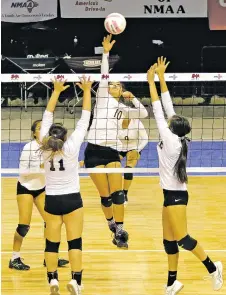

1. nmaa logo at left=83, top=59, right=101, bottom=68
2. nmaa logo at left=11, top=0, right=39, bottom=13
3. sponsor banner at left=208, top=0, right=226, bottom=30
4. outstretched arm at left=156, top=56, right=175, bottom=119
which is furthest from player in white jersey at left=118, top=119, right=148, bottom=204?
nmaa logo at left=11, top=0, right=39, bottom=13

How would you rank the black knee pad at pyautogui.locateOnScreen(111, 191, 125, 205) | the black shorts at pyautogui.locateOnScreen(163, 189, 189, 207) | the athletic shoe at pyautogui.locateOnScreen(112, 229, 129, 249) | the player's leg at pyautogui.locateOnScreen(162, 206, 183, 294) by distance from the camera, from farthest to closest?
the athletic shoe at pyautogui.locateOnScreen(112, 229, 129, 249), the black knee pad at pyautogui.locateOnScreen(111, 191, 125, 205), the player's leg at pyautogui.locateOnScreen(162, 206, 183, 294), the black shorts at pyautogui.locateOnScreen(163, 189, 189, 207)

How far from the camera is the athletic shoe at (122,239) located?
1044 centimetres

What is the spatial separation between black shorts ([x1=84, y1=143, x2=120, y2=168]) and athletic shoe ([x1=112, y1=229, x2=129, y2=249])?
0.93 metres

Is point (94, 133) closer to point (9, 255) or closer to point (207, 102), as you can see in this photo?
point (9, 255)

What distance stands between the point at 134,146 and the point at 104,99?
7.38ft

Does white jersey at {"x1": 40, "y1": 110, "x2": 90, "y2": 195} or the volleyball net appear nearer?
white jersey at {"x1": 40, "y1": 110, "x2": 90, "y2": 195}

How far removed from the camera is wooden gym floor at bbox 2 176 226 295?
923 cm

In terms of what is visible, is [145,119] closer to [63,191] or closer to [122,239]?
[122,239]

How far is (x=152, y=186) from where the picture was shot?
14008 mm

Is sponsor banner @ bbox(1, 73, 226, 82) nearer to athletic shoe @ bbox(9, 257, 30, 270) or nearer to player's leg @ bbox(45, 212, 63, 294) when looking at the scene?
A: player's leg @ bbox(45, 212, 63, 294)

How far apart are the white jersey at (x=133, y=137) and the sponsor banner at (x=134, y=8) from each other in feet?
31.5

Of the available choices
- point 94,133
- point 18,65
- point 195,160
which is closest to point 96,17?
point 18,65

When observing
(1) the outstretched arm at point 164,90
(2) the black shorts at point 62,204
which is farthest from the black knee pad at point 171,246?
(1) the outstretched arm at point 164,90

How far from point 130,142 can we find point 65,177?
4.32 metres
